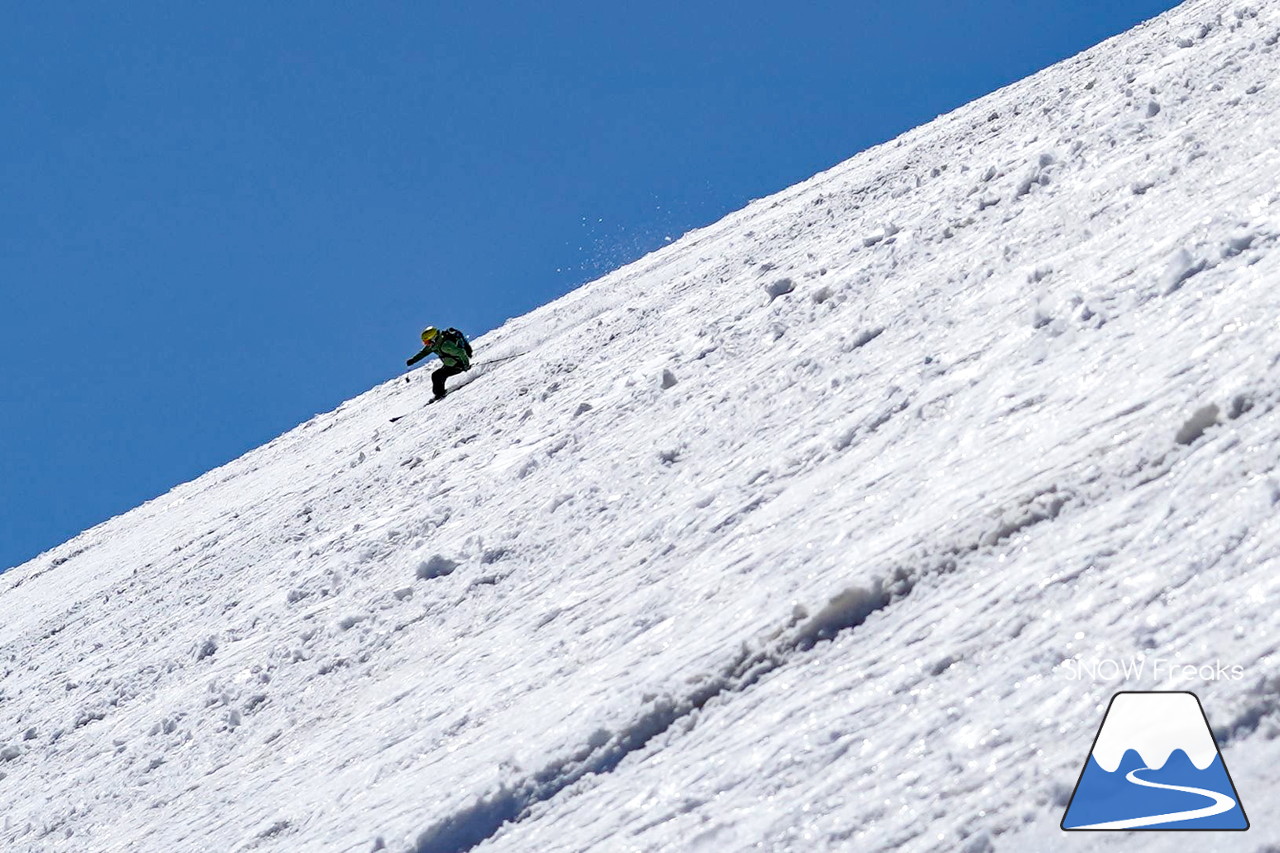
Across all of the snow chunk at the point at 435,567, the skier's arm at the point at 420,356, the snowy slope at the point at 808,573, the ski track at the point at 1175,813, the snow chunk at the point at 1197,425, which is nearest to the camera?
the ski track at the point at 1175,813

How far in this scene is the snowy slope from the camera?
15.4 feet

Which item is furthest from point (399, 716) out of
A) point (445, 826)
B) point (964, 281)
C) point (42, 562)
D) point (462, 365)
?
point (42, 562)

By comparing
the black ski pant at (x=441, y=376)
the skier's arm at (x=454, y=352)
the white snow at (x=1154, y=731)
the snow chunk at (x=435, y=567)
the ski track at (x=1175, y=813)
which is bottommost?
the ski track at (x=1175, y=813)

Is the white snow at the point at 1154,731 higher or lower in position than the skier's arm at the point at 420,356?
lower

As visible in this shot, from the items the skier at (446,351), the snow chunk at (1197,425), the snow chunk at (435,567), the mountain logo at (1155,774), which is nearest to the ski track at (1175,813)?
the mountain logo at (1155,774)

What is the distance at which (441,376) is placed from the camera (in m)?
19.1

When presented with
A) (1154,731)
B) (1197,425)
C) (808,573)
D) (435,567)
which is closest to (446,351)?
(435,567)

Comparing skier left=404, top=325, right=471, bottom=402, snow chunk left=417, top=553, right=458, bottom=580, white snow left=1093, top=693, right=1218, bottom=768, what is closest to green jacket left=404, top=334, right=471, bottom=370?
skier left=404, top=325, right=471, bottom=402

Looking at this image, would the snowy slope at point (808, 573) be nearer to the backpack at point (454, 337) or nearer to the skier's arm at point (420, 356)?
the skier's arm at point (420, 356)

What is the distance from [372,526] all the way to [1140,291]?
743 cm

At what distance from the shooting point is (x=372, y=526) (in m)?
12.5

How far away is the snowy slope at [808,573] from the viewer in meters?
4.71

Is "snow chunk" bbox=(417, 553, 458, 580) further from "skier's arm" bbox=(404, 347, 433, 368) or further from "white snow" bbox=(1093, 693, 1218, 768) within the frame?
"skier's arm" bbox=(404, 347, 433, 368)

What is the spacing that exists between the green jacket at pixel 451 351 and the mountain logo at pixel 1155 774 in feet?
50.7
